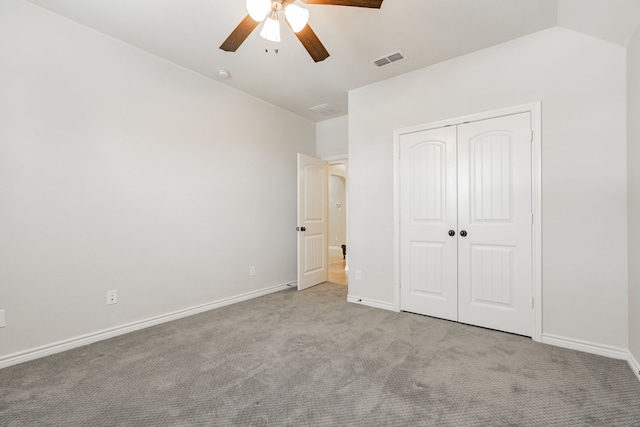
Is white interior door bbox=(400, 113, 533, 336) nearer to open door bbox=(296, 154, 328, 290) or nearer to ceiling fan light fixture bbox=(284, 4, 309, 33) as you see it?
open door bbox=(296, 154, 328, 290)

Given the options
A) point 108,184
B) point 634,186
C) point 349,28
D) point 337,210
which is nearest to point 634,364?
point 634,186

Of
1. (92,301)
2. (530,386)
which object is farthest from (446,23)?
(92,301)

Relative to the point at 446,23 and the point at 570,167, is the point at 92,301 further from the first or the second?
the point at 570,167

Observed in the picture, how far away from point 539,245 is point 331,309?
7.13 feet

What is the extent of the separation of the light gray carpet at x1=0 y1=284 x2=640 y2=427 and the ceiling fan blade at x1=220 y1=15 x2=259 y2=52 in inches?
92.7

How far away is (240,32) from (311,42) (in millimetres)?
494

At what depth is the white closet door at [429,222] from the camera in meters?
3.04

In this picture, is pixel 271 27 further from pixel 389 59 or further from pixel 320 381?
pixel 320 381

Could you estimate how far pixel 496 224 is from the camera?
2773 millimetres

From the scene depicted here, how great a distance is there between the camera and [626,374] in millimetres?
1992

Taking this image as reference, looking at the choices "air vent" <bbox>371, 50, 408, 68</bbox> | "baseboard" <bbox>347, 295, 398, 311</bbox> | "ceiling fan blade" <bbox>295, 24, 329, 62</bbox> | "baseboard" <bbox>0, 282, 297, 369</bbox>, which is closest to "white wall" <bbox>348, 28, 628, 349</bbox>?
"air vent" <bbox>371, 50, 408, 68</bbox>

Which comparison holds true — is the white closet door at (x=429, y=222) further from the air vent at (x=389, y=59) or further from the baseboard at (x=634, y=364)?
the baseboard at (x=634, y=364)

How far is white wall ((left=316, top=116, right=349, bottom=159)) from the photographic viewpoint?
4.80 metres

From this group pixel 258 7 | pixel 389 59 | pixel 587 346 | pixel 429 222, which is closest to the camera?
pixel 258 7
